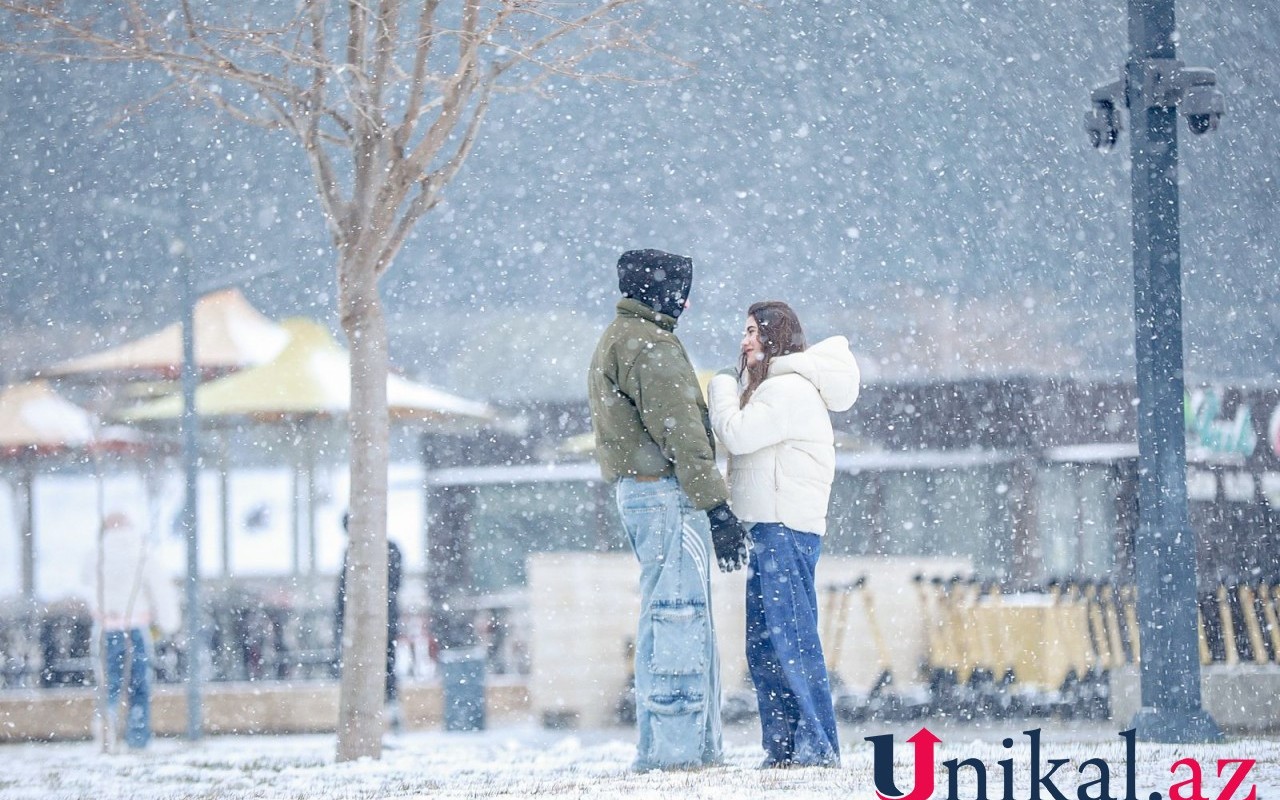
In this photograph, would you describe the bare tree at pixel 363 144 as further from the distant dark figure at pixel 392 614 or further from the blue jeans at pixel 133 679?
the blue jeans at pixel 133 679

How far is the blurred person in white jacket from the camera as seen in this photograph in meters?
10.7

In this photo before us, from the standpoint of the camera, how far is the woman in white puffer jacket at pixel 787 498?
18.3 feet

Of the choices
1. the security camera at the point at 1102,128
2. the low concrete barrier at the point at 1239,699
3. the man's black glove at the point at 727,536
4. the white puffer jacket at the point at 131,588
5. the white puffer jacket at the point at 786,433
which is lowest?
the low concrete barrier at the point at 1239,699

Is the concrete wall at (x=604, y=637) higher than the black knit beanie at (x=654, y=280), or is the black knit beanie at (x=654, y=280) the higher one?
the black knit beanie at (x=654, y=280)

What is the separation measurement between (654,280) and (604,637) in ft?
22.3

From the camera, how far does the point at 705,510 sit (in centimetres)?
540

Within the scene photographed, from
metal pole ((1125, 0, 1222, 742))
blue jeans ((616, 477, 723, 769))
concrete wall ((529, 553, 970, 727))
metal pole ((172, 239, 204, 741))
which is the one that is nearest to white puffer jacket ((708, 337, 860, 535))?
blue jeans ((616, 477, 723, 769))

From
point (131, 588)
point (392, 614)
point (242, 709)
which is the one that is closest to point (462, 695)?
point (392, 614)

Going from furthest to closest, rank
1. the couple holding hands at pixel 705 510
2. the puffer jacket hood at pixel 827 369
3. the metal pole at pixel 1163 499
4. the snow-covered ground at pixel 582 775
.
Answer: the metal pole at pixel 1163 499 → the puffer jacket hood at pixel 827 369 → the couple holding hands at pixel 705 510 → the snow-covered ground at pixel 582 775

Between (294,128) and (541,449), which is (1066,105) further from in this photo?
(294,128)

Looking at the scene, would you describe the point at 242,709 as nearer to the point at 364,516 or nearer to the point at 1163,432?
the point at 364,516

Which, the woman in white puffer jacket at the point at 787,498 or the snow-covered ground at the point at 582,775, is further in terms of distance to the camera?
the woman in white puffer jacket at the point at 787,498

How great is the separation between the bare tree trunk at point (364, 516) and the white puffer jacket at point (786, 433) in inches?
92.0

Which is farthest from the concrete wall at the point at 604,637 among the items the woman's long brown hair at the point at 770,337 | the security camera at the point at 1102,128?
the woman's long brown hair at the point at 770,337
